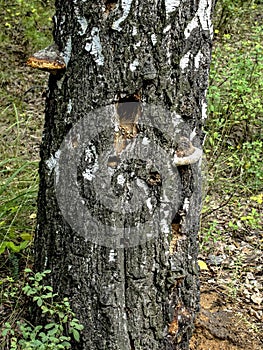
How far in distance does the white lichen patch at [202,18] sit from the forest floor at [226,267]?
791 mm

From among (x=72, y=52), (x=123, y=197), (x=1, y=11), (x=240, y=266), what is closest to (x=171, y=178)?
(x=123, y=197)

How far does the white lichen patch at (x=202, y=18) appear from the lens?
2.12 metres

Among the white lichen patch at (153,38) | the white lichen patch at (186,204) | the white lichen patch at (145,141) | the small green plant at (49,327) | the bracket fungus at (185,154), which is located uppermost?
the white lichen patch at (153,38)

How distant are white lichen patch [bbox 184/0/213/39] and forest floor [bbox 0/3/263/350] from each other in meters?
0.79

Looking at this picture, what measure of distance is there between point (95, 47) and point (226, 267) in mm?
2067

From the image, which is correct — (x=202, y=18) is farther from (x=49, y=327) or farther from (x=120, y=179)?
(x=49, y=327)

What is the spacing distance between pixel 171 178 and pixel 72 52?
0.71 metres

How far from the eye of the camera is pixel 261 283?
3.43 meters

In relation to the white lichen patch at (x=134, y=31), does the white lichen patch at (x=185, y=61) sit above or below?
below

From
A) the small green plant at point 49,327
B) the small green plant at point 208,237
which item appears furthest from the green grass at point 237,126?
the small green plant at point 49,327

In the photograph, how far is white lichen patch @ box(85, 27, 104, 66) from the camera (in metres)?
2.02

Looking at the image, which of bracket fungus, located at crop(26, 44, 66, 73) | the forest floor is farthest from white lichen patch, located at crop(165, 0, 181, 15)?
the forest floor

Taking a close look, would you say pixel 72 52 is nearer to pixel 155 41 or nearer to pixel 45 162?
pixel 155 41

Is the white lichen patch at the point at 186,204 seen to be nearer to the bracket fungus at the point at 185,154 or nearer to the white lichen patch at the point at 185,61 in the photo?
the bracket fungus at the point at 185,154
